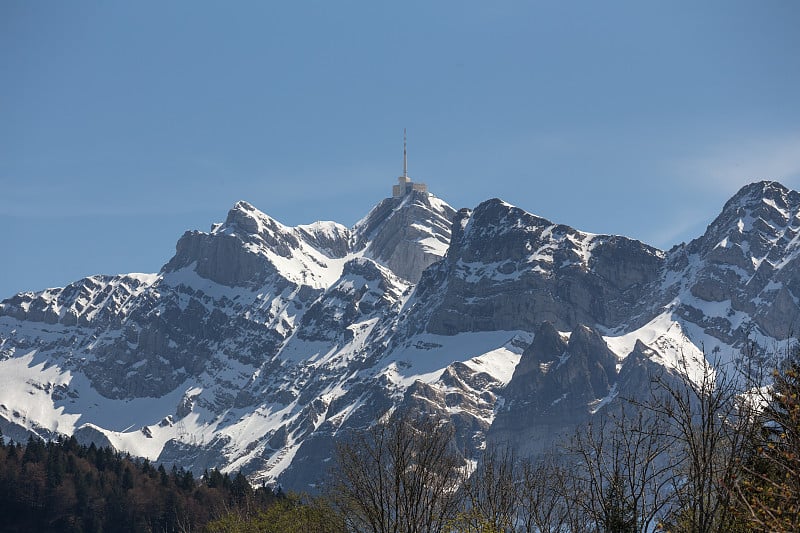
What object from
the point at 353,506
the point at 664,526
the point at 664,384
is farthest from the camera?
the point at 353,506

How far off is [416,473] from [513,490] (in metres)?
8.92

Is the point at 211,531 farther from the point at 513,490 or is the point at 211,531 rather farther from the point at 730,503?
the point at 730,503

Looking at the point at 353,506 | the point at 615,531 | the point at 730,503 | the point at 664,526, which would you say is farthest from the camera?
the point at 353,506

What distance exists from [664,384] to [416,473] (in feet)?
102

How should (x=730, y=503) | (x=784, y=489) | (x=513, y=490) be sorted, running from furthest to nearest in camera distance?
(x=513, y=490)
(x=730, y=503)
(x=784, y=489)

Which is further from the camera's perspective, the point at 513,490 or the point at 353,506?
the point at 353,506

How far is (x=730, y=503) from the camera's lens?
4275cm

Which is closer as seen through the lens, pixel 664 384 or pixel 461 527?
pixel 664 384

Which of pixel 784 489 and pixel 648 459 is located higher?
pixel 648 459

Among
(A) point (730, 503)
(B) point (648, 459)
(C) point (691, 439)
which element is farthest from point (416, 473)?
(A) point (730, 503)

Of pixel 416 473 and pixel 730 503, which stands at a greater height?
pixel 416 473

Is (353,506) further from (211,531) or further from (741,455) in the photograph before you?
(741,455)

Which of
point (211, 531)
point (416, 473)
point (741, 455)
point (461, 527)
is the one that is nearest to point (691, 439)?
point (741, 455)

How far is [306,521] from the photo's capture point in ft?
326
